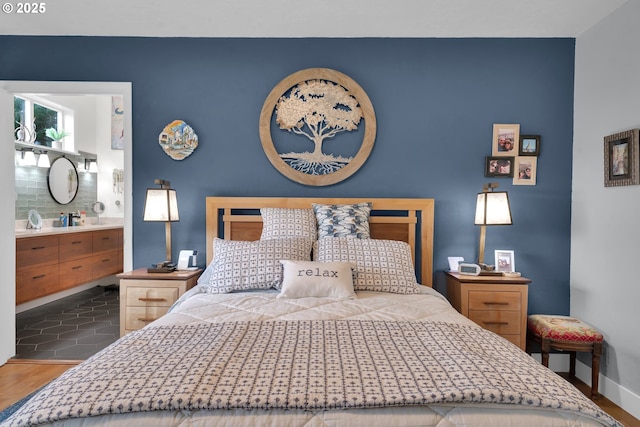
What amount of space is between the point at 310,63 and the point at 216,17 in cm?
78

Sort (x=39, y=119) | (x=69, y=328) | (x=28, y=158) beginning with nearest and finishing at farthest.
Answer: (x=69, y=328), (x=28, y=158), (x=39, y=119)

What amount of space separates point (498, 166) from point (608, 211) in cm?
80

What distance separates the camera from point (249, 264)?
2258mm

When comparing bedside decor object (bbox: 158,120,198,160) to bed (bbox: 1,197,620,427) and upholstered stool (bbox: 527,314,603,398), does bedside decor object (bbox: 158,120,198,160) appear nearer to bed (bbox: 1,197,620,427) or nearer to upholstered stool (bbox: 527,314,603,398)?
bed (bbox: 1,197,620,427)

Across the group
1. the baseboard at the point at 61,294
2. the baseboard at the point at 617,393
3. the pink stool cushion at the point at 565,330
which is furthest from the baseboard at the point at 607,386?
the baseboard at the point at 61,294

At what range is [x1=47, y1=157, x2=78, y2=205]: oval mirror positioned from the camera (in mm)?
4879

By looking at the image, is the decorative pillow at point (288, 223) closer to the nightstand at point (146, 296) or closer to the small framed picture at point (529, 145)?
the nightstand at point (146, 296)

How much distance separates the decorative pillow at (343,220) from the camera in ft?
8.54

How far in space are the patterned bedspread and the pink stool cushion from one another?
4.57ft

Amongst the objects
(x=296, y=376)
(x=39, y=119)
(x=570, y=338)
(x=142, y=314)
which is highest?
(x=39, y=119)

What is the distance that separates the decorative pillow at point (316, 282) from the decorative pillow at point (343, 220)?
470 millimetres

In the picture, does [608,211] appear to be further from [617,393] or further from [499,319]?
[617,393]

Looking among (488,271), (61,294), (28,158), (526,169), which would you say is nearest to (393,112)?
(526,169)

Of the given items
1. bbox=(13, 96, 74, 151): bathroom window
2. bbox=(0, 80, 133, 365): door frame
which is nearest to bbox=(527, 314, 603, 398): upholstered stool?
bbox=(0, 80, 133, 365): door frame
